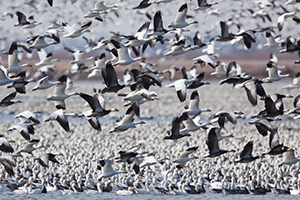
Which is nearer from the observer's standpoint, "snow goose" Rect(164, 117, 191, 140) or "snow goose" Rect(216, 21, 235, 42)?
"snow goose" Rect(164, 117, 191, 140)

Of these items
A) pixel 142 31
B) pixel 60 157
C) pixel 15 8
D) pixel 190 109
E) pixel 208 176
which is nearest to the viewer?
pixel 190 109

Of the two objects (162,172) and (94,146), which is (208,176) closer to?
(162,172)

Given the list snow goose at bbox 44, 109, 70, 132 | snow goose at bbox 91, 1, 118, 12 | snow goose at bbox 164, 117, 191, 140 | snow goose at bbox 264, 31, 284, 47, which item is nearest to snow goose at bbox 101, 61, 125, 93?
snow goose at bbox 44, 109, 70, 132

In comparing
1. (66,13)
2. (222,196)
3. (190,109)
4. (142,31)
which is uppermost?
(66,13)

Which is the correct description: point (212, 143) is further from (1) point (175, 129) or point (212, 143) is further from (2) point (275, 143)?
(2) point (275, 143)

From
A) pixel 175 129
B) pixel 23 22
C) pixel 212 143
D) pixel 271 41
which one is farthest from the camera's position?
pixel 23 22

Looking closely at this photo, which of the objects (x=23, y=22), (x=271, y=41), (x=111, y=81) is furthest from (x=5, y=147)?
(x=271, y=41)

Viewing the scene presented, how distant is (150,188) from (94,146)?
568cm

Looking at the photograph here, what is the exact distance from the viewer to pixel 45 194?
13766 mm

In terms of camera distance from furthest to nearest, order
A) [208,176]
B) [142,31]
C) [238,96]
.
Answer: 1. [238,96]
2. [208,176]
3. [142,31]

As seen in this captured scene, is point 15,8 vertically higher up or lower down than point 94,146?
higher up

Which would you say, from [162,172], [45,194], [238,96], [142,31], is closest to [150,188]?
[162,172]

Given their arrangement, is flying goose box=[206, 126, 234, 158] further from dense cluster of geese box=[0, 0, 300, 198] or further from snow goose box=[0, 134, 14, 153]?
snow goose box=[0, 134, 14, 153]

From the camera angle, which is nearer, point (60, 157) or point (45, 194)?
point (45, 194)
